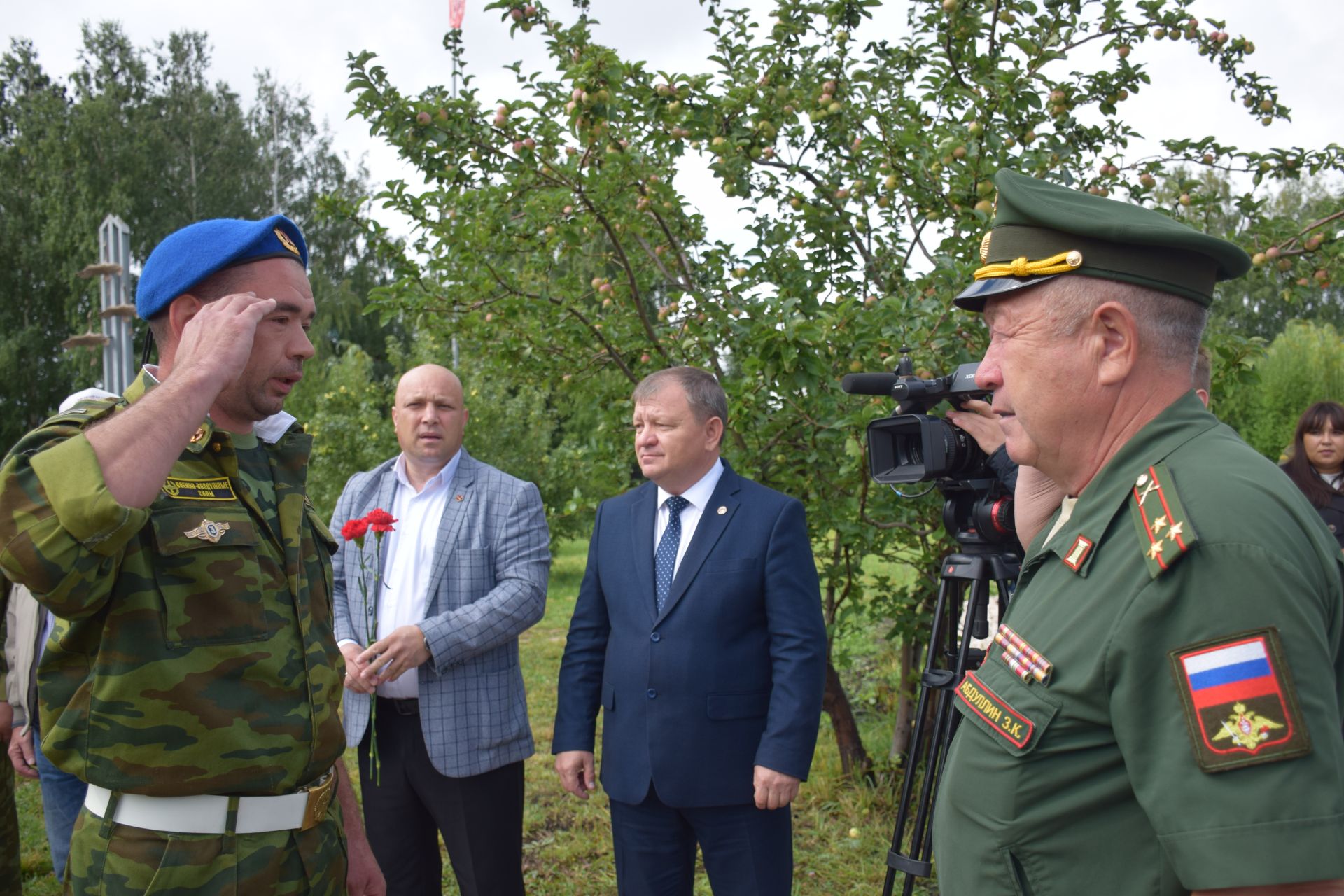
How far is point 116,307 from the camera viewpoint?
5984 millimetres

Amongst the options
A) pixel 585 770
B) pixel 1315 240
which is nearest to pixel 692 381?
pixel 585 770

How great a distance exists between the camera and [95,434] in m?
1.45

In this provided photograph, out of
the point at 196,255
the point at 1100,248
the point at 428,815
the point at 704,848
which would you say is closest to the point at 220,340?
the point at 196,255

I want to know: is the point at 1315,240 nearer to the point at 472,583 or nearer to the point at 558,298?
the point at 558,298

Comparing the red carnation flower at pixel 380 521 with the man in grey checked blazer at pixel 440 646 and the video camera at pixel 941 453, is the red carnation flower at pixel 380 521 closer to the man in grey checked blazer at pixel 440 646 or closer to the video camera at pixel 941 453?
the man in grey checked blazer at pixel 440 646

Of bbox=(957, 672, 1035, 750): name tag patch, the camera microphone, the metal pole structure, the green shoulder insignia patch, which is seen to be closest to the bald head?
the camera microphone

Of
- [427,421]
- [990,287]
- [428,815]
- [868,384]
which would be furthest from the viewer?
[427,421]

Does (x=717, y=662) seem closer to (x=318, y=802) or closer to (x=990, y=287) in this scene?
(x=318, y=802)

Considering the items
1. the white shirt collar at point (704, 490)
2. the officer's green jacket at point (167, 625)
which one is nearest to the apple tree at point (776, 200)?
the white shirt collar at point (704, 490)

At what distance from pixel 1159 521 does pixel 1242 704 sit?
0.23 meters

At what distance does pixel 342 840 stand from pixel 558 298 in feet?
9.98

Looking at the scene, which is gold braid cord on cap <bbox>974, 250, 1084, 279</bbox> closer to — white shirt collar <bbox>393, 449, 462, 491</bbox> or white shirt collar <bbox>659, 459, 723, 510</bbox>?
white shirt collar <bbox>659, 459, 723, 510</bbox>

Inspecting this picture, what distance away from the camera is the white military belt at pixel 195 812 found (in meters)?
1.65

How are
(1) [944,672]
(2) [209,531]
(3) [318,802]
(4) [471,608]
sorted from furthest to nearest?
(4) [471,608], (1) [944,672], (3) [318,802], (2) [209,531]
